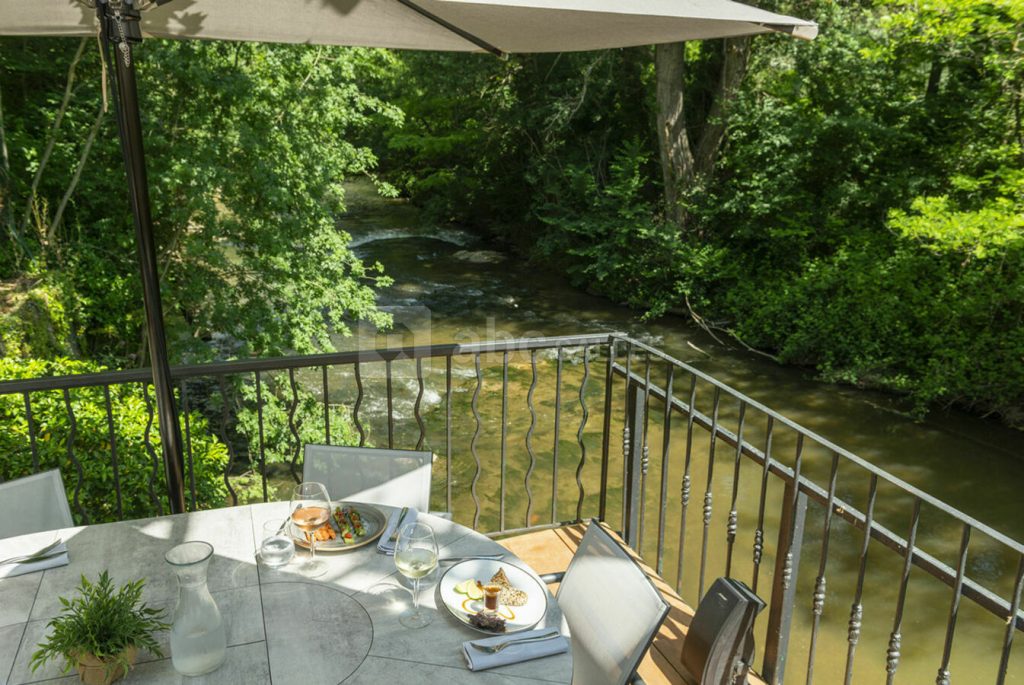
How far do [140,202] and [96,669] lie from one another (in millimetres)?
1305

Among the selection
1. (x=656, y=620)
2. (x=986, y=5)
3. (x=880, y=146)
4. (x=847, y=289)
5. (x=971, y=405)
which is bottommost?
(x=971, y=405)

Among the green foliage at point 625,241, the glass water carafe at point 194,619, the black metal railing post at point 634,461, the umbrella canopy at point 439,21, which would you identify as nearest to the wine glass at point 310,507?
the glass water carafe at point 194,619

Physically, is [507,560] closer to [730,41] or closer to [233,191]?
[233,191]

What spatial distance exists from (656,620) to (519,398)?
8.61 metres

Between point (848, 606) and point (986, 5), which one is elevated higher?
point (986, 5)

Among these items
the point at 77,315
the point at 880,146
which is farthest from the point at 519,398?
the point at 880,146

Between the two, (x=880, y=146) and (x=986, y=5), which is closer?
(x=986, y=5)

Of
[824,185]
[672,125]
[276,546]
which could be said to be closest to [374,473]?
[276,546]

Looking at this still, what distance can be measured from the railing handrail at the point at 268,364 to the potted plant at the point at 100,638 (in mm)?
1272

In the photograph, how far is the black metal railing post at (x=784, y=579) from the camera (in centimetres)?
273

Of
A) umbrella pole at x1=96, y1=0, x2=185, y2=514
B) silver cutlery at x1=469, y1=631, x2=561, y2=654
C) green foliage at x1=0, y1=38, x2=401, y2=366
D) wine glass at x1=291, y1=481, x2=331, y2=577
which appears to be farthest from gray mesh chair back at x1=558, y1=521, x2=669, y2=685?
green foliage at x1=0, y1=38, x2=401, y2=366

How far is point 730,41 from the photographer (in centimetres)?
1256

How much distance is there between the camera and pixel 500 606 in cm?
194

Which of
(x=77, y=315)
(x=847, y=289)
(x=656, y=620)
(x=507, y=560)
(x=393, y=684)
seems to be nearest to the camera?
(x=393, y=684)
